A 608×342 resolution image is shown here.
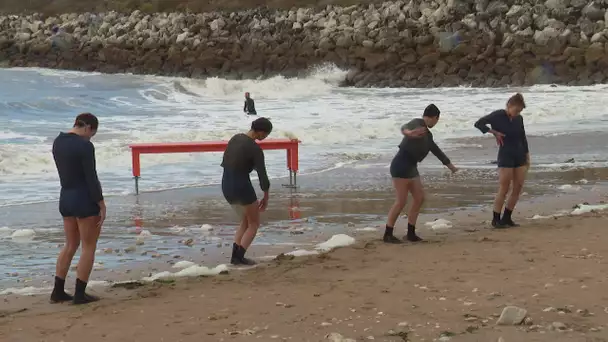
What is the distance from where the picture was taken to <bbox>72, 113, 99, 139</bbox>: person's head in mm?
7359

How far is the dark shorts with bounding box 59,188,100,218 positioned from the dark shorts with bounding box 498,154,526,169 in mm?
4764

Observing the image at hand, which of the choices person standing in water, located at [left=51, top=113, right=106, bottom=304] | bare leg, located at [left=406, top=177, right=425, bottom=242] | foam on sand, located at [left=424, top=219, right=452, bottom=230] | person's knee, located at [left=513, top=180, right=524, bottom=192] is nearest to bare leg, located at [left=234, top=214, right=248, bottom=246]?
person standing in water, located at [left=51, top=113, right=106, bottom=304]

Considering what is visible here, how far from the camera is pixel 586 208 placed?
454 inches

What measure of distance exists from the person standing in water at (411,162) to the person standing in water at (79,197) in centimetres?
329

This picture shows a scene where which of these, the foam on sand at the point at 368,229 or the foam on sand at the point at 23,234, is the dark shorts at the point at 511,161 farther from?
the foam on sand at the point at 23,234

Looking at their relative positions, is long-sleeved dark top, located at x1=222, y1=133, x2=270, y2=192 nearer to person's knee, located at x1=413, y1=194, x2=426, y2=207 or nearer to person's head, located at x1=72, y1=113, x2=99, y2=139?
person's head, located at x1=72, y1=113, x2=99, y2=139

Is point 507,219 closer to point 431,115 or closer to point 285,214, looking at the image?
point 431,115

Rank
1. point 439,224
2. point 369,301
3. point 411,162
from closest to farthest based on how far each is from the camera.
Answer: point 369,301, point 411,162, point 439,224

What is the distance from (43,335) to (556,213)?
689cm

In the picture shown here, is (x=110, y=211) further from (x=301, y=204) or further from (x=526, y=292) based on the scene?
(x=526, y=292)

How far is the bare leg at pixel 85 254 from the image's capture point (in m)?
7.45

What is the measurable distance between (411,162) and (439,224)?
4.40ft

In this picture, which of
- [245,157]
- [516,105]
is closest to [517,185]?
[516,105]

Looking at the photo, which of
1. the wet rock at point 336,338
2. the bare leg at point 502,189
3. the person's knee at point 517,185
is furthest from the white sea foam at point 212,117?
the wet rock at point 336,338
